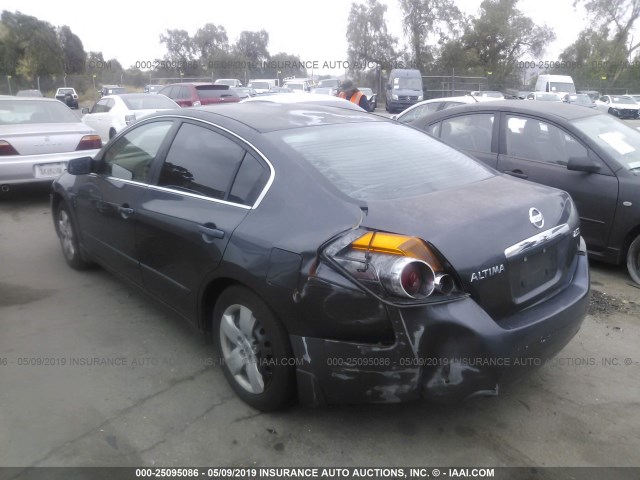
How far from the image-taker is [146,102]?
12.6m

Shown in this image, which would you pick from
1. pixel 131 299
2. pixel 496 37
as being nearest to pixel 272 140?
pixel 131 299

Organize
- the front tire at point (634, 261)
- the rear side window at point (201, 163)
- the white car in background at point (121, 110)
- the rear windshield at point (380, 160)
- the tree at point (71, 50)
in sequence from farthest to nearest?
the tree at point (71, 50)
the white car in background at point (121, 110)
the front tire at point (634, 261)
the rear side window at point (201, 163)
the rear windshield at point (380, 160)

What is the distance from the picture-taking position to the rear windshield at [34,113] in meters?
8.03

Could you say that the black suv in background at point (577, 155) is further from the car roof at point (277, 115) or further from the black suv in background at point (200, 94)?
the black suv in background at point (200, 94)

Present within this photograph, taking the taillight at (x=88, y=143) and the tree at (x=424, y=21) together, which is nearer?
the taillight at (x=88, y=143)

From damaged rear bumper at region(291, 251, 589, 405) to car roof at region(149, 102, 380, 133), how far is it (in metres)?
1.33

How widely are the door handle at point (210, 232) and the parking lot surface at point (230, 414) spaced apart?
825 mm

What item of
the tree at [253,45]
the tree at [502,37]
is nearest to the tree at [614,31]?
the tree at [502,37]

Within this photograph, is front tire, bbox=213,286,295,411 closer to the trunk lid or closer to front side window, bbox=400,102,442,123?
the trunk lid

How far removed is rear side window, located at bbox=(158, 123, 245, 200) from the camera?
3.16 metres

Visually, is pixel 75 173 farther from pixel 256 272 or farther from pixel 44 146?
pixel 44 146

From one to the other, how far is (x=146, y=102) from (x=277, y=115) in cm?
1013

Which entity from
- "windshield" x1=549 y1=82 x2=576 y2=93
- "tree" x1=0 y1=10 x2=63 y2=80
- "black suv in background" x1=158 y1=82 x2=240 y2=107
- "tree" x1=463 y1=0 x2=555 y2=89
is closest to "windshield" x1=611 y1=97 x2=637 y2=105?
"windshield" x1=549 y1=82 x2=576 y2=93

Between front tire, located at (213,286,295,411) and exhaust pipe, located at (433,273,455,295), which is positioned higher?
exhaust pipe, located at (433,273,455,295)
